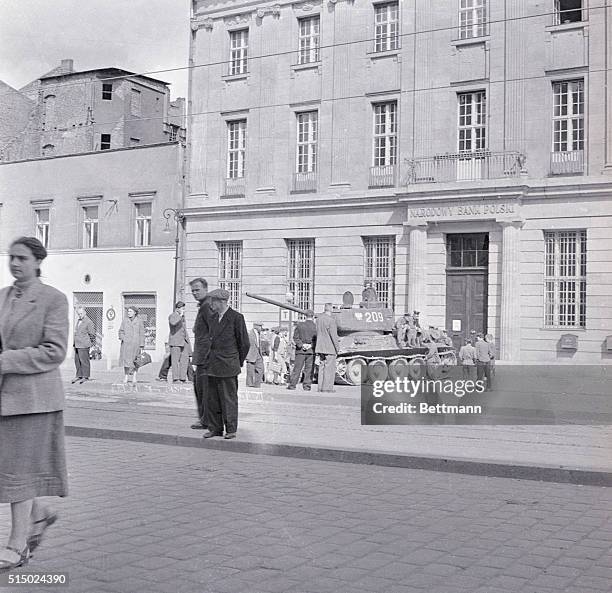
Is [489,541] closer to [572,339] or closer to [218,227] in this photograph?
[572,339]

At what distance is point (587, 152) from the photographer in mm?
13062

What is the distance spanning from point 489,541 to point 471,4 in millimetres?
10379

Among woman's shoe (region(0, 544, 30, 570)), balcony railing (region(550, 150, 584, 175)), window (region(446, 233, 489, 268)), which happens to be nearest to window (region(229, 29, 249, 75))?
balcony railing (region(550, 150, 584, 175))

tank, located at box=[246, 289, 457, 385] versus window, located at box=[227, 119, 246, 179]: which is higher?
window, located at box=[227, 119, 246, 179]

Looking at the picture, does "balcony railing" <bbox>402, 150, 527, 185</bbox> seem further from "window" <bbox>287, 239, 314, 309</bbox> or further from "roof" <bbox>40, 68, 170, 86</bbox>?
"roof" <bbox>40, 68, 170, 86</bbox>

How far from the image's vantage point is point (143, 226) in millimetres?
12148

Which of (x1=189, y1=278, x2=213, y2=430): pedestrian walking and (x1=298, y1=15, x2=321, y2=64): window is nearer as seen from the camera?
(x1=189, y1=278, x2=213, y2=430): pedestrian walking

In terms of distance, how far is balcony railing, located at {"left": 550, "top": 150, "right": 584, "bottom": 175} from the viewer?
13.4m

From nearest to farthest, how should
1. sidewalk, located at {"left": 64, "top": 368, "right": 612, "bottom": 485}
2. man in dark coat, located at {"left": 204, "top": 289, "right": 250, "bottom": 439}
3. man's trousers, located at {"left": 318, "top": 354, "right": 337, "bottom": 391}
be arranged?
1. sidewalk, located at {"left": 64, "top": 368, "right": 612, "bottom": 485}
2. man in dark coat, located at {"left": 204, "top": 289, "right": 250, "bottom": 439}
3. man's trousers, located at {"left": 318, "top": 354, "right": 337, "bottom": 391}

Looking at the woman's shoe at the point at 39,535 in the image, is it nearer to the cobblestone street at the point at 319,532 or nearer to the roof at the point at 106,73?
the cobblestone street at the point at 319,532

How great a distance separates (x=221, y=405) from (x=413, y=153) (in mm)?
6824

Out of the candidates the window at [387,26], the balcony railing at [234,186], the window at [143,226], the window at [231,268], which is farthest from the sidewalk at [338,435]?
the window at [387,26]

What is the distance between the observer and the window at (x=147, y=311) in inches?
473

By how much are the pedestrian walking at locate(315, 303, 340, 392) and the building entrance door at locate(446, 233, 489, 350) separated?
7.38 feet
